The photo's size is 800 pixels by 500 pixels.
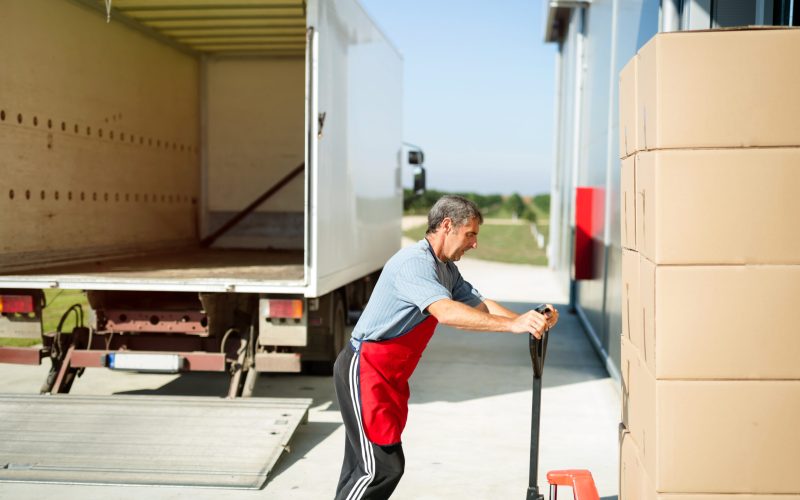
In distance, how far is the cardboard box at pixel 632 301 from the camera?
12.6 ft

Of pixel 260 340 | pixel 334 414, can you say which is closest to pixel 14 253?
pixel 260 340

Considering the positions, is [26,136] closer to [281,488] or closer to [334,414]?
[334,414]

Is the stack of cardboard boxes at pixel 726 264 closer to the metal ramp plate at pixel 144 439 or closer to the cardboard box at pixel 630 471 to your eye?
the cardboard box at pixel 630 471

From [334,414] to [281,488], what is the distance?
209 cm

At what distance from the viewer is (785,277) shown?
3.40 meters

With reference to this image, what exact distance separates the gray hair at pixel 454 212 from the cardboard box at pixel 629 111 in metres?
0.70

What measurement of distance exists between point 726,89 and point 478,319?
128 centimetres

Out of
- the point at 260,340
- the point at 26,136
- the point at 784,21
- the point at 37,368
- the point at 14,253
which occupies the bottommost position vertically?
the point at 37,368

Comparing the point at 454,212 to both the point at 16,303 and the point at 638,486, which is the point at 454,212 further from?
the point at 16,303

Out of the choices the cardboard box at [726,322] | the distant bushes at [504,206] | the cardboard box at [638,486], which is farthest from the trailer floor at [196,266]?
the distant bushes at [504,206]

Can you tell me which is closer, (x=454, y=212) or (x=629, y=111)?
(x=629, y=111)

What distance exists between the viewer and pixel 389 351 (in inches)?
168

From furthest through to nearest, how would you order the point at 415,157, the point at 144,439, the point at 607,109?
1. the point at 415,157
2. the point at 607,109
3. the point at 144,439

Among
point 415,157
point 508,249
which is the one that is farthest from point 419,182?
point 508,249
